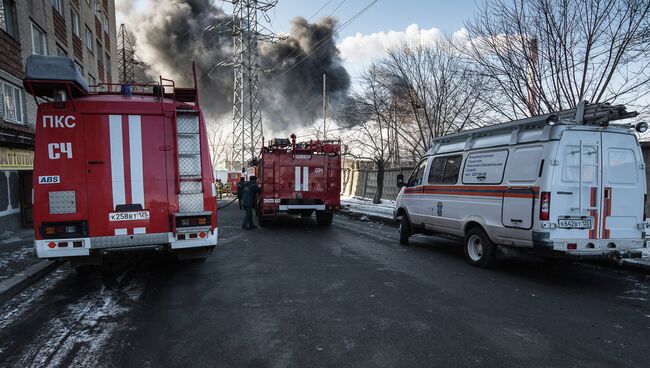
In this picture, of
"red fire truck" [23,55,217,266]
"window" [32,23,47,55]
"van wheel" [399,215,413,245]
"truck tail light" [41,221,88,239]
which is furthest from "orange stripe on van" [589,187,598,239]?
"window" [32,23,47,55]

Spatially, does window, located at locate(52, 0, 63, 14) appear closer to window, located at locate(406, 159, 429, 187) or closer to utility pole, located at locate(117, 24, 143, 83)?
window, located at locate(406, 159, 429, 187)

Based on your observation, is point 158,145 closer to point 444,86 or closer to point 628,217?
point 628,217

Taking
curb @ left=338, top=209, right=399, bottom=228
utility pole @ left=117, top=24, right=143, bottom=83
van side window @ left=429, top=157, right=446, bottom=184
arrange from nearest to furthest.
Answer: van side window @ left=429, top=157, right=446, bottom=184
curb @ left=338, top=209, right=399, bottom=228
utility pole @ left=117, top=24, right=143, bottom=83

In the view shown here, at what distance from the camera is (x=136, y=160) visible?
542cm

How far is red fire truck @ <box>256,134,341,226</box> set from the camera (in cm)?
1244

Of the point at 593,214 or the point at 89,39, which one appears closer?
the point at 593,214

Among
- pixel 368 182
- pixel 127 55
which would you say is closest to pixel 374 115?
pixel 368 182

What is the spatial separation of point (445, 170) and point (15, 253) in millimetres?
8271

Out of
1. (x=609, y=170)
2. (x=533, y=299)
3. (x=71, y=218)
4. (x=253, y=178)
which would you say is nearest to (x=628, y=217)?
(x=609, y=170)

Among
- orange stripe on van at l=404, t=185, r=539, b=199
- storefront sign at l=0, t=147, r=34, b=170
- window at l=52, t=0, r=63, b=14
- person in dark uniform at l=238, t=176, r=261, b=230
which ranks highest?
window at l=52, t=0, r=63, b=14

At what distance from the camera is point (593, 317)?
14.6ft

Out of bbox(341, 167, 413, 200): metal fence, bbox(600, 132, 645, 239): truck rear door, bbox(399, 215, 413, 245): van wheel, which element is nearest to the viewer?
bbox(600, 132, 645, 239): truck rear door

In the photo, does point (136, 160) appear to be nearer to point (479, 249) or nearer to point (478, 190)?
point (478, 190)

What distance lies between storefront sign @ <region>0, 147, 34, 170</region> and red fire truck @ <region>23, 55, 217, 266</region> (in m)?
6.31
